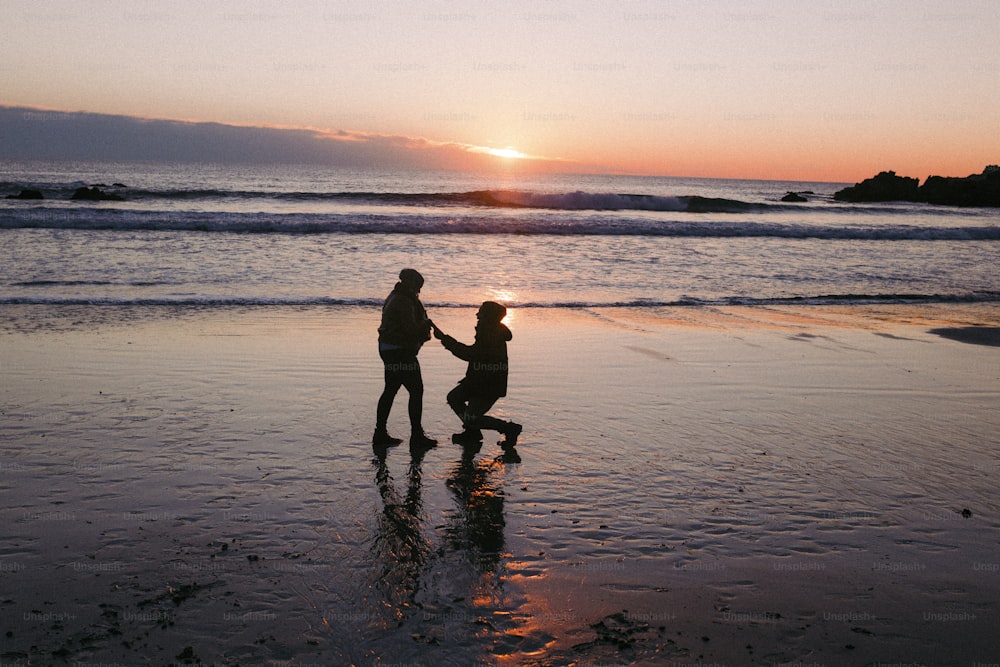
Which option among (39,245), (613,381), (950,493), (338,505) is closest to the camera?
(338,505)

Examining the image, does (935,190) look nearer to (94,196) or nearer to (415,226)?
(415,226)

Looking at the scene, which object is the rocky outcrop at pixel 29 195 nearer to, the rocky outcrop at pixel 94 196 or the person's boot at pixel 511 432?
the rocky outcrop at pixel 94 196

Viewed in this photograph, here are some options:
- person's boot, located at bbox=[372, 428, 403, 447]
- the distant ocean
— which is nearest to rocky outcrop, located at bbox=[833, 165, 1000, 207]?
the distant ocean

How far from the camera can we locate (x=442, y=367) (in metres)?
9.42

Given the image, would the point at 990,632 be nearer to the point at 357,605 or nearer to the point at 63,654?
the point at 357,605

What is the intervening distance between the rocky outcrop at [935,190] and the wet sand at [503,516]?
6944 cm

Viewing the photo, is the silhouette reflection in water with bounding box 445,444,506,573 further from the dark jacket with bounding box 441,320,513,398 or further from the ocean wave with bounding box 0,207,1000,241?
the ocean wave with bounding box 0,207,1000,241

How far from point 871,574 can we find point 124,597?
14.3 feet

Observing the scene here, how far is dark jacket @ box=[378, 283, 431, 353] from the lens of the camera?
648 cm

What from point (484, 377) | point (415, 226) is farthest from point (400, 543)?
point (415, 226)

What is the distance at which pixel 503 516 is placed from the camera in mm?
5121

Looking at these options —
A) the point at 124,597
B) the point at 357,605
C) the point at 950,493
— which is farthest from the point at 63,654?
the point at 950,493

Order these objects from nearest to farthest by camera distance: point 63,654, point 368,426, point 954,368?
point 63,654, point 368,426, point 954,368

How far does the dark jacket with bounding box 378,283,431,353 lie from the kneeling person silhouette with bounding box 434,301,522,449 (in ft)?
0.81
